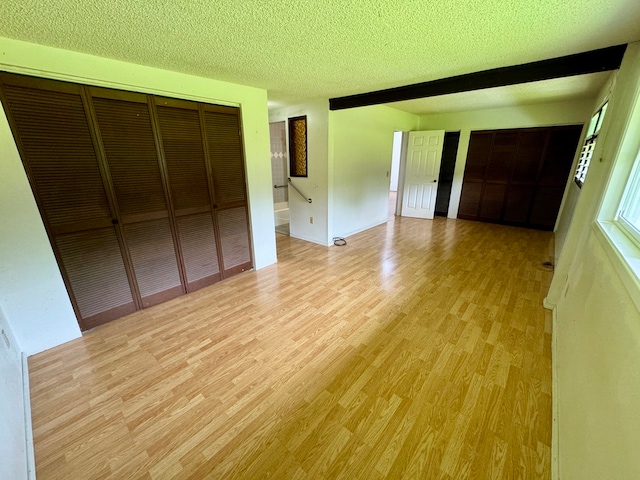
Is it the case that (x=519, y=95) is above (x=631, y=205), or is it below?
above

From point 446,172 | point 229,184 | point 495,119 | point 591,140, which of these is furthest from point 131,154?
point 495,119

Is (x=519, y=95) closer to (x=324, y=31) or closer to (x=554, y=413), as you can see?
(x=324, y=31)

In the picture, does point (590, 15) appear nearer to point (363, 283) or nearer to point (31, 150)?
point (363, 283)

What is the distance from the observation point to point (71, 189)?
1.87 meters

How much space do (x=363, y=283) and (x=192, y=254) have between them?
189cm

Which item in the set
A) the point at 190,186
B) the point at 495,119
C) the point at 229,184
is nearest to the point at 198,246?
the point at 190,186

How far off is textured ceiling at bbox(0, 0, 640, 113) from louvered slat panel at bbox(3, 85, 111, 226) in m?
0.35

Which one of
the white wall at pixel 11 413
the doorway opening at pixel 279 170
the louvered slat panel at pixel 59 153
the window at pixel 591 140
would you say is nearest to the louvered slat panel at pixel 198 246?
the louvered slat panel at pixel 59 153

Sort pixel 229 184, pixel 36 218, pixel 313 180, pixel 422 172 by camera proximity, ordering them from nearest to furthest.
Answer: pixel 36 218, pixel 229 184, pixel 313 180, pixel 422 172

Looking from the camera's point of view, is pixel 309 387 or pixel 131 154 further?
pixel 131 154

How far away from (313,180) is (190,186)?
1.96 m

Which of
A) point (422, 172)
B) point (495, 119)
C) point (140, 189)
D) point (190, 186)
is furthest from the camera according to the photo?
point (422, 172)

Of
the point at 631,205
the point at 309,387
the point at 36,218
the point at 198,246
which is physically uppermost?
the point at 631,205

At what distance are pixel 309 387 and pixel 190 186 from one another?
2095 mm
